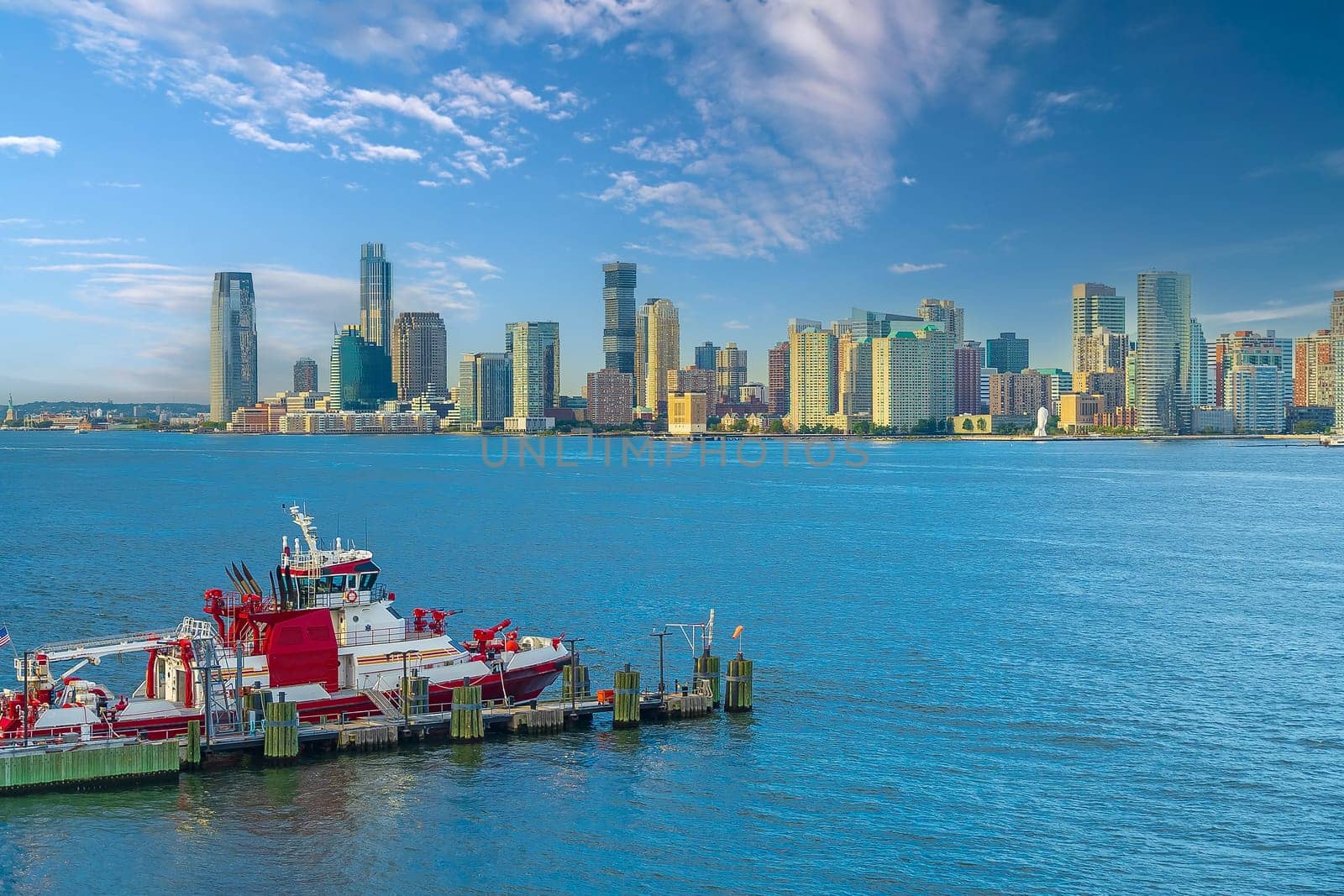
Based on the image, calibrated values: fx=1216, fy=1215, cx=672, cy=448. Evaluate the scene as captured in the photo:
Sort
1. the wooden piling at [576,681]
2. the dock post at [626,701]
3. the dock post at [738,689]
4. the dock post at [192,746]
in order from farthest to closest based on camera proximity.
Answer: the dock post at [738,689], the wooden piling at [576,681], the dock post at [626,701], the dock post at [192,746]

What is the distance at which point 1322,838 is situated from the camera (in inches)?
1107

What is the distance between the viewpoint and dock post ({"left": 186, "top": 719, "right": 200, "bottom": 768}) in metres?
31.5

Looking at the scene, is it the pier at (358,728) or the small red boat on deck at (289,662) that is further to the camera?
the small red boat on deck at (289,662)

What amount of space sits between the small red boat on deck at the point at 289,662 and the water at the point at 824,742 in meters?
2.35

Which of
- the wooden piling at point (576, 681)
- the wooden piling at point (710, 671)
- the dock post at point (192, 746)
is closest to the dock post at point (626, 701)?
the wooden piling at point (576, 681)

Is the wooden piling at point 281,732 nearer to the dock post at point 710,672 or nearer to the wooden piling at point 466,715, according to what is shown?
the wooden piling at point 466,715

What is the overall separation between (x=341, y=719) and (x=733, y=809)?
11.7 meters

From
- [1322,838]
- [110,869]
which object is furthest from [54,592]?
[1322,838]

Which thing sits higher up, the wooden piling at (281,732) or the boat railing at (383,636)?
the boat railing at (383,636)

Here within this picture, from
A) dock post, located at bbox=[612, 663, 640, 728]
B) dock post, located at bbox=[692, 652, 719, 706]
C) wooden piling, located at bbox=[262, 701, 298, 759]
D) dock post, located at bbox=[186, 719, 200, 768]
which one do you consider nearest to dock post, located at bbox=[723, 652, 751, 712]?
dock post, located at bbox=[692, 652, 719, 706]

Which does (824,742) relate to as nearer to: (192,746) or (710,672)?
(710,672)

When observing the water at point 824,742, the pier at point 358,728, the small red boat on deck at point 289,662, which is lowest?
the water at point 824,742

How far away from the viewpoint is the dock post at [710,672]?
39.0 meters

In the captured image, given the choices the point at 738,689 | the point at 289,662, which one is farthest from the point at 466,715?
the point at 738,689
